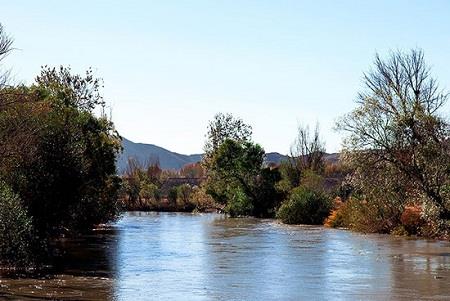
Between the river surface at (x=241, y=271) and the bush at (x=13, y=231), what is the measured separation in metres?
1.11

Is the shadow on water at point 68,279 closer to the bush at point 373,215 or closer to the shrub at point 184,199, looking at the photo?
the bush at point 373,215

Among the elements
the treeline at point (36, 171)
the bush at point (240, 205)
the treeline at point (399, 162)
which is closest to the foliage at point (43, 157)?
the treeline at point (36, 171)

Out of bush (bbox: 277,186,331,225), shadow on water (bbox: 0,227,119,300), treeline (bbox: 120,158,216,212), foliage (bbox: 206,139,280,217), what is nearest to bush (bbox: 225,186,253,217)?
foliage (bbox: 206,139,280,217)

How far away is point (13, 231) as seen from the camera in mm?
20266

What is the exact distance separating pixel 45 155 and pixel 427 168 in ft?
66.6

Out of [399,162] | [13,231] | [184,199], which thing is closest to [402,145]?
[399,162]

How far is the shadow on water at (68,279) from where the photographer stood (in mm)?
16302

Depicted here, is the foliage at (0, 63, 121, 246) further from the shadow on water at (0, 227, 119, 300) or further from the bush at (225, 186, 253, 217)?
the bush at (225, 186, 253, 217)

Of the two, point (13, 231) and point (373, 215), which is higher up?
point (373, 215)

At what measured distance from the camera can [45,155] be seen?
24.2m

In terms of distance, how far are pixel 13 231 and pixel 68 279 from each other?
2.48 meters

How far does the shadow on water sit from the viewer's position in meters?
16.3

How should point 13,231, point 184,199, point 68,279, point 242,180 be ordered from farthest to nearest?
point 184,199, point 242,180, point 13,231, point 68,279

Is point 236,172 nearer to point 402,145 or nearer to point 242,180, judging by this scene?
point 242,180
